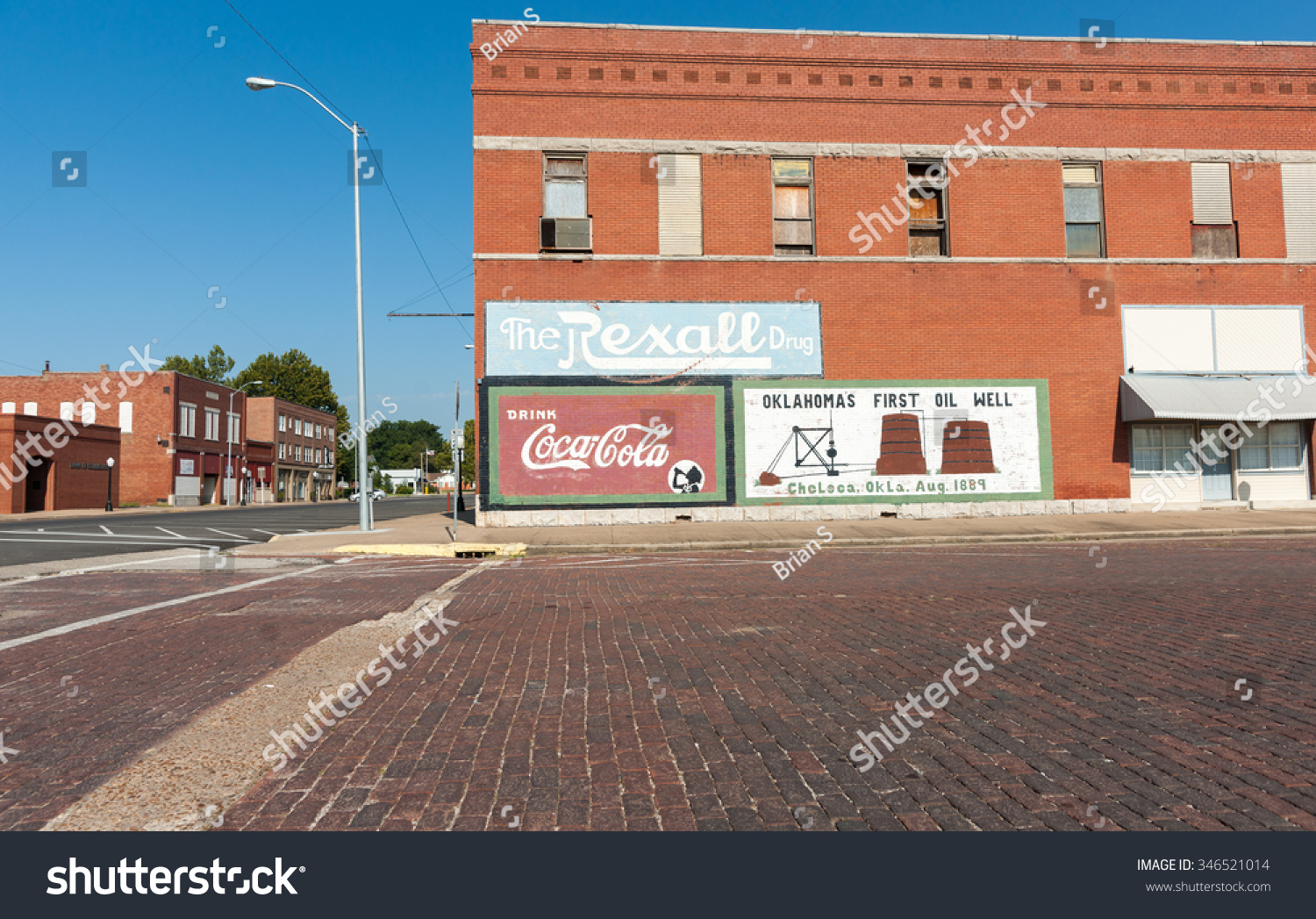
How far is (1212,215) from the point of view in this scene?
924 inches

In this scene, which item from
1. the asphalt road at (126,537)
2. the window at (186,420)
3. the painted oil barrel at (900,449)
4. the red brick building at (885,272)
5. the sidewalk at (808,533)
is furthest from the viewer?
the window at (186,420)

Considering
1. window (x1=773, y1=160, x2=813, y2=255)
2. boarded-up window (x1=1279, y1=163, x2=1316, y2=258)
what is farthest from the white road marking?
boarded-up window (x1=1279, y1=163, x2=1316, y2=258)

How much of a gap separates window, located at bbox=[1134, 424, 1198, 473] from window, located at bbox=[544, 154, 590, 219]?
58.4ft

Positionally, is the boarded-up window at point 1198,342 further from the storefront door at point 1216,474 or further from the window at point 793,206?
the window at point 793,206

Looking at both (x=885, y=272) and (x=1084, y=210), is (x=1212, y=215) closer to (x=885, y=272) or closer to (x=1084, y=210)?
(x=1084, y=210)

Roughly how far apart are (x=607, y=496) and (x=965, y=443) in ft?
34.7

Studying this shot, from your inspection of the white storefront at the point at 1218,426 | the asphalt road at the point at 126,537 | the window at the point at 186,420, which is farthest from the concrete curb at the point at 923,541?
the window at the point at 186,420

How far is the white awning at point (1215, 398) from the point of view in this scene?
21.8 m

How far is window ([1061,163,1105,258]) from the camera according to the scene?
2330cm

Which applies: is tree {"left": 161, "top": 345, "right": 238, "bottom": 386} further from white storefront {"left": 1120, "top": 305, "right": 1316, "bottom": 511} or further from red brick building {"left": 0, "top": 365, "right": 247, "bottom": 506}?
white storefront {"left": 1120, "top": 305, "right": 1316, "bottom": 511}

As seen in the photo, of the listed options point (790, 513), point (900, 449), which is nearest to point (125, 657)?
point (790, 513)

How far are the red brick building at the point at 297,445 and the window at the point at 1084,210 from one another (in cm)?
7535

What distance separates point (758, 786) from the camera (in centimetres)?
361

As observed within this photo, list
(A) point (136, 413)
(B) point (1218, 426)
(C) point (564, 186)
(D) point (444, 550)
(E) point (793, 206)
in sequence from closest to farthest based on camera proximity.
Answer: (D) point (444, 550), (C) point (564, 186), (E) point (793, 206), (B) point (1218, 426), (A) point (136, 413)
